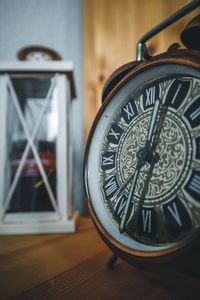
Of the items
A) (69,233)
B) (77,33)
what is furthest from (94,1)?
(69,233)

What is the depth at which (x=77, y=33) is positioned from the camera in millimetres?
1279

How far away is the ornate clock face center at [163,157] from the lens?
1.25ft

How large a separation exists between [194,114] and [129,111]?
0.46 ft

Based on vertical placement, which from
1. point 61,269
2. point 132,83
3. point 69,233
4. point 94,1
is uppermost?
point 94,1

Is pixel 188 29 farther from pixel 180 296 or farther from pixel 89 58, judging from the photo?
pixel 89 58

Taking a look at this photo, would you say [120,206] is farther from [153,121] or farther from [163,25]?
[163,25]

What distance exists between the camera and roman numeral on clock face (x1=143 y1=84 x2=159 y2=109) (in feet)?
1.47

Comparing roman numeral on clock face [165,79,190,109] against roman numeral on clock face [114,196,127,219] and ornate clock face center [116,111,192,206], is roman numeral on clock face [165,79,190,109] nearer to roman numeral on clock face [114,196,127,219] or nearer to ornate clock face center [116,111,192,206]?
ornate clock face center [116,111,192,206]

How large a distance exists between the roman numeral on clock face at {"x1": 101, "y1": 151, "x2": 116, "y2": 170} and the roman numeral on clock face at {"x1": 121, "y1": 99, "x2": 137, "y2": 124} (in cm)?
7

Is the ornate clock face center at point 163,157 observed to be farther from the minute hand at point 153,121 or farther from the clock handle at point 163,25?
the clock handle at point 163,25

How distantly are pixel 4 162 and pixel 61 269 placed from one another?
48 centimetres

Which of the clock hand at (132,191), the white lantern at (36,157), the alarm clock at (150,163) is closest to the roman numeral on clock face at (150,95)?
the alarm clock at (150,163)

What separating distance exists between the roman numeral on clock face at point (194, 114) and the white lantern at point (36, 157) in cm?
54

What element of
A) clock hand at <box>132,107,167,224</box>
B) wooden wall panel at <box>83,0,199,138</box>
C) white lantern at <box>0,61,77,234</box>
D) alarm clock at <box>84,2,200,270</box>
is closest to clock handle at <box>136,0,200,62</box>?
alarm clock at <box>84,2,200,270</box>
